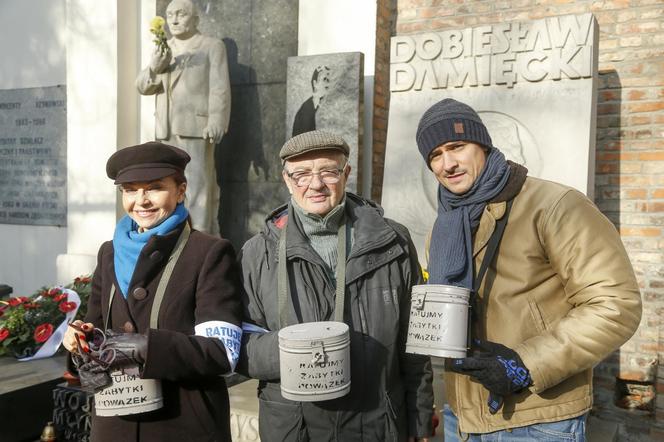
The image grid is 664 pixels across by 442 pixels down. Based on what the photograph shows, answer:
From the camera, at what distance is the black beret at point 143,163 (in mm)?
1768

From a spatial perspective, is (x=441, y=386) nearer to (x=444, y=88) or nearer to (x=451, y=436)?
(x=451, y=436)

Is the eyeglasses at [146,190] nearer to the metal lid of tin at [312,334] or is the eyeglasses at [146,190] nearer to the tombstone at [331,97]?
the metal lid of tin at [312,334]

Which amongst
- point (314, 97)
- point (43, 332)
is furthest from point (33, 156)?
point (314, 97)

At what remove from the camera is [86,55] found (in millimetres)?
6137

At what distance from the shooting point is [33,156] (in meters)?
7.21

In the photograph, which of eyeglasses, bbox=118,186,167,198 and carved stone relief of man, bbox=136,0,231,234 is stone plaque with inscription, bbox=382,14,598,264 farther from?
eyeglasses, bbox=118,186,167,198

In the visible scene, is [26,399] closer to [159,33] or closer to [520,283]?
[159,33]

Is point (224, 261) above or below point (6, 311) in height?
above

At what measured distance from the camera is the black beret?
1768 millimetres

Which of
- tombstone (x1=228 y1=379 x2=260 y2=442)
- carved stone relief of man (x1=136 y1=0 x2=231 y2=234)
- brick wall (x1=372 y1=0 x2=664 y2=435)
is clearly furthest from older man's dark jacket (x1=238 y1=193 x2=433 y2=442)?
carved stone relief of man (x1=136 y1=0 x2=231 y2=234)

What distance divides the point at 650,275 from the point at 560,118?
52.7 inches

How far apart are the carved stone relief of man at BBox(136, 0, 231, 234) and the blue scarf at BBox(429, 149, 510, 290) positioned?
140 inches

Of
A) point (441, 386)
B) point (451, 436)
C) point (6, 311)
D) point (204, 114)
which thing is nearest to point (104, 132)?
point (204, 114)

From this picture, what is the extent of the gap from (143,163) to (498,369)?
1.14 m
